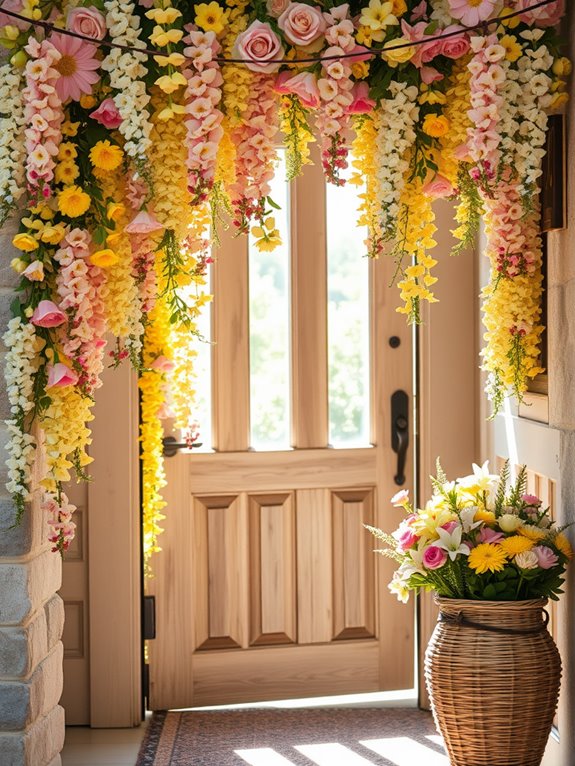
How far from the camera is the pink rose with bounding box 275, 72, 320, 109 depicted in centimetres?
237

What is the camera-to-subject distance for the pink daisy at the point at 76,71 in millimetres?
2352

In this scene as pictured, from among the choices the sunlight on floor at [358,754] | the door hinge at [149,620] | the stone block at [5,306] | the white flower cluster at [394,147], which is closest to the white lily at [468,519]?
the white flower cluster at [394,147]

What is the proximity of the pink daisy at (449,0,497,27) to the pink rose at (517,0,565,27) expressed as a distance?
0.07 metres

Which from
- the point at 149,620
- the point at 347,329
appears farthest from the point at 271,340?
the point at 149,620

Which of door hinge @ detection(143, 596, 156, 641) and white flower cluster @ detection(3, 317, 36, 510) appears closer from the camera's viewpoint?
white flower cluster @ detection(3, 317, 36, 510)

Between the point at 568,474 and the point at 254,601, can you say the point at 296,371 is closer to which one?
the point at 254,601

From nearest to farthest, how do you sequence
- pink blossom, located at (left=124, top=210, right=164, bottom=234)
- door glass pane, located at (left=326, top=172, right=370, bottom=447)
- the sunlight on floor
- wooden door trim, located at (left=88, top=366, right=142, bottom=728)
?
1. pink blossom, located at (left=124, top=210, right=164, bottom=234)
2. the sunlight on floor
3. wooden door trim, located at (left=88, top=366, right=142, bottom=728)
4. door glass pane, located at (left=326, top=172, right=370, bottom=447)

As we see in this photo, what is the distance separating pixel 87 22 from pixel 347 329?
1638mm

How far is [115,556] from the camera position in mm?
3477

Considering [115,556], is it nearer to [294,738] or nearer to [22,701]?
[294,738]

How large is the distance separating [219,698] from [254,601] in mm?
349

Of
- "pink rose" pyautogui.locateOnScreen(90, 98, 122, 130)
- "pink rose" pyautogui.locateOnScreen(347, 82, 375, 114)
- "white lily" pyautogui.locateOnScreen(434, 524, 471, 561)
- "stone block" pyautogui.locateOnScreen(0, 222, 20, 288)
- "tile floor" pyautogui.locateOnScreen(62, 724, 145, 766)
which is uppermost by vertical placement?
"pink rose" pyautogui.locateOnScreen(347, 82, 375, 114)

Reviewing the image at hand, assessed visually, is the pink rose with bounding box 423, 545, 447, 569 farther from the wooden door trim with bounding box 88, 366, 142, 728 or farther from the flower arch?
the wooden door trim with bounding box 88, 366, 142, 728

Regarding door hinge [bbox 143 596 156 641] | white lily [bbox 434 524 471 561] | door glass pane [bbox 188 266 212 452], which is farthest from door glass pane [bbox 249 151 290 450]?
white lily [bbox 434 524 471 561]
